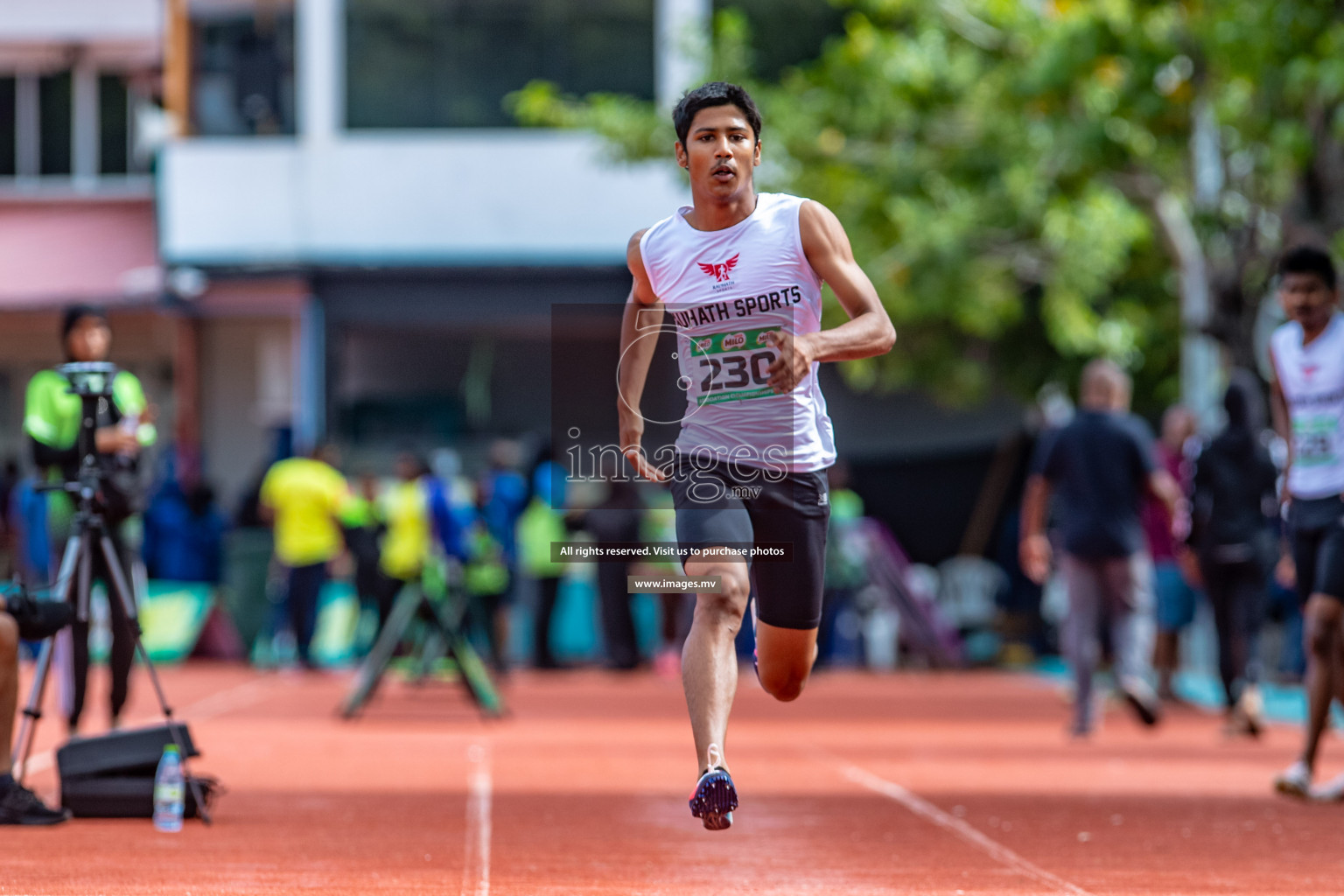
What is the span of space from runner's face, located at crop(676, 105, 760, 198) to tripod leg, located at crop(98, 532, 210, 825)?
3.05 metres

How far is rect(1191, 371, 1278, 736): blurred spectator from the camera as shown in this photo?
13109 mm

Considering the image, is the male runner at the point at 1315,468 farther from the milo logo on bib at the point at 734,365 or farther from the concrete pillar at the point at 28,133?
the concrete pillar at the point at 28,133

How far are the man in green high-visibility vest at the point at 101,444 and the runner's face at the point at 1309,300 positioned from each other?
5.12m

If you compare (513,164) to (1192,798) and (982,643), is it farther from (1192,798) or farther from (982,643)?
(1192,798)

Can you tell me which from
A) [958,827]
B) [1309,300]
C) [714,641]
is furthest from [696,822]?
[1309,300]

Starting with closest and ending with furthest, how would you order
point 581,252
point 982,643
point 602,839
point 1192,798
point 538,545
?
point 602,839, point 1192,798, point 538,545, point 982,643, point 581,252

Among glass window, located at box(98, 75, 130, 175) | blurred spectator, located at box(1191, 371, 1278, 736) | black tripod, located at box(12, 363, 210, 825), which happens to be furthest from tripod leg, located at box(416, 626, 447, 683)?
glass window, located at box(98, 75, 130, 175)

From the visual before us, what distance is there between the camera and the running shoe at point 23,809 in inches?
292

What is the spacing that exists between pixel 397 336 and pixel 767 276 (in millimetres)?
20722

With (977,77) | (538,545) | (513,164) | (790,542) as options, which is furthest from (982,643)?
(790,542)

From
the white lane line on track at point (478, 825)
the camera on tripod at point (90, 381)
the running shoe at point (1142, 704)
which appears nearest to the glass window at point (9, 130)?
the white lane line on track at point (478, 825)

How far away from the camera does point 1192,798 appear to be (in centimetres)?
894

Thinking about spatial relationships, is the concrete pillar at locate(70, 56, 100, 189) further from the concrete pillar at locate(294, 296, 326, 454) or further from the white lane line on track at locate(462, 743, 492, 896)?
the white lane line on track at locate(462, 743, 492, 896)

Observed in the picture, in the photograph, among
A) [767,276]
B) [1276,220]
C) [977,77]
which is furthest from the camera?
[977,77]
